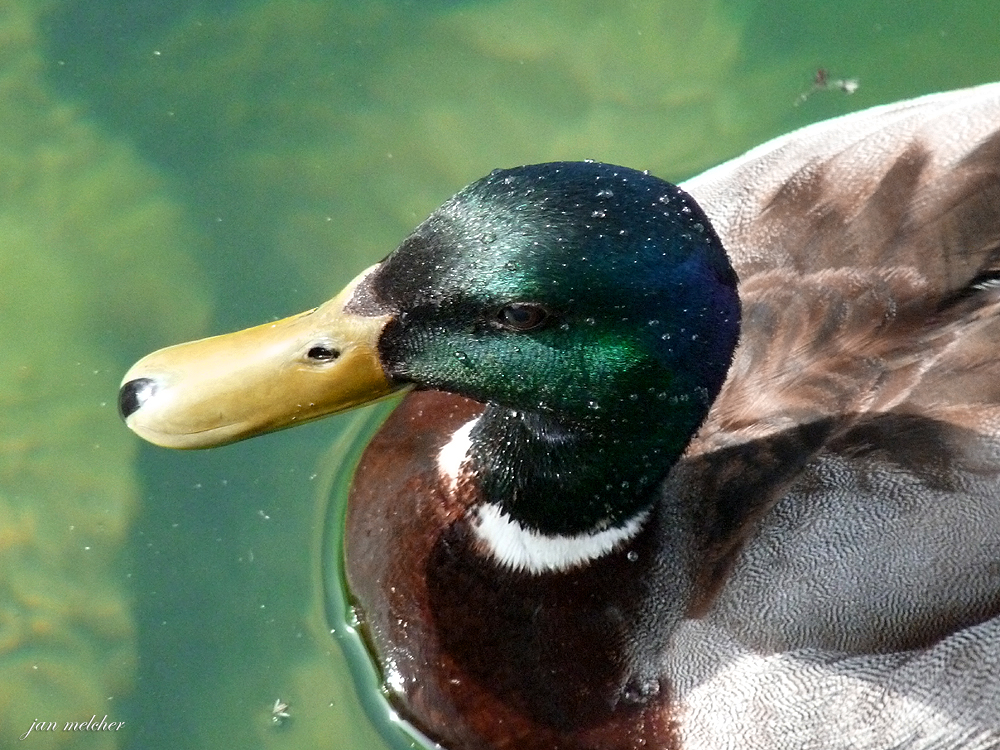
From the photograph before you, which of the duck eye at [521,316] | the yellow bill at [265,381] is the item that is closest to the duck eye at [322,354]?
the yellow bill at [265,381]

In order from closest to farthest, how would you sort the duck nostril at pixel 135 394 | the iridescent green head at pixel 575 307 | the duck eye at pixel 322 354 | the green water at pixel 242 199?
the iridescent green head at pixel 575 307 → the duck eye at pixel 322 354 → the duck nostril at pixel 135 394 → the green water at pixel 242 199

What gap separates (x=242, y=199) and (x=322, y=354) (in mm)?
1726

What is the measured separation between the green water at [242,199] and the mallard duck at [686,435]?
0.60 m

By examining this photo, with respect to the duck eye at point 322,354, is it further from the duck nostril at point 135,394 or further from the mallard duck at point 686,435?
the duck nostril at point 135,394

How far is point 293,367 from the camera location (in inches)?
99.4

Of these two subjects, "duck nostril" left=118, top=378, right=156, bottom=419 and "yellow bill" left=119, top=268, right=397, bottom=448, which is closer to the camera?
"yellow bill" left=119, top=268, right=397, bottom=448

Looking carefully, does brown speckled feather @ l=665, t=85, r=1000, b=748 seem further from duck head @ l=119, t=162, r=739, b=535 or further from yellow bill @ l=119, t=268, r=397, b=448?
yellow bill @ l=119, t=268, r=397, b=448

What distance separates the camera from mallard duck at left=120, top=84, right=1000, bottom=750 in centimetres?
236

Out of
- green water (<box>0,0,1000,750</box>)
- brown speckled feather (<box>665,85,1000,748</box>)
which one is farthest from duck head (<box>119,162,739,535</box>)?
green water (<box>0,0,1000,750</box>)

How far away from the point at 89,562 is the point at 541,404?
162cm

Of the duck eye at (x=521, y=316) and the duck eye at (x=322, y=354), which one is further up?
the duck eye at (x=521, y=316)

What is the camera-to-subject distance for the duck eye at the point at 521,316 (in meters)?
2.33

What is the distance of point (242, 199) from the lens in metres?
4.11

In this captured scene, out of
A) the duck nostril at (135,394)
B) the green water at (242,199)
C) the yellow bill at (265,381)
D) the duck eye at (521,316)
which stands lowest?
the green water at (242,199)
